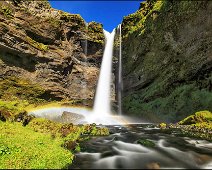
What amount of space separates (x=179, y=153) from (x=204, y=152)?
1.58 m

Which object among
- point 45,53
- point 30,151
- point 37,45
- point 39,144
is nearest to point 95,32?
point 45,53

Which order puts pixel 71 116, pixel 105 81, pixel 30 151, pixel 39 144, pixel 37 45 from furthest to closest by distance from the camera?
1. pixel 105 81
2. pixel 37 45
3. pixel 71 116
4. pixel 39 144
5. pixel 30 151

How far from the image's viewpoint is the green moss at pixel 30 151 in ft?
36.4

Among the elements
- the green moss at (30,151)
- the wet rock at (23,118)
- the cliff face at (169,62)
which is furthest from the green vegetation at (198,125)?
the wet rock at (23,118)

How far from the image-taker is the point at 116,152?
49.8 ft

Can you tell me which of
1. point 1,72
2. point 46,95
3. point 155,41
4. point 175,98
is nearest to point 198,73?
point 175,98

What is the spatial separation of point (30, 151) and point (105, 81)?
47.5 metres

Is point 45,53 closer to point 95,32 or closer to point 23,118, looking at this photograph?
point 95,32

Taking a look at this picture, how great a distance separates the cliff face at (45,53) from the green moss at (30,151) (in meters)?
30.6

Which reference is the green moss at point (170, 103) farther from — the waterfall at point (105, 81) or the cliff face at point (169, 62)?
the waterfall at point (105, 81)

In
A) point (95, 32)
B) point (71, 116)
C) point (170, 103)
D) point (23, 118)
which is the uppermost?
point (95, 32)

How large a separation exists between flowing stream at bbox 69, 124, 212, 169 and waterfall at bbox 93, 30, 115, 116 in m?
35.7

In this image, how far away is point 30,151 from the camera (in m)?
12.9

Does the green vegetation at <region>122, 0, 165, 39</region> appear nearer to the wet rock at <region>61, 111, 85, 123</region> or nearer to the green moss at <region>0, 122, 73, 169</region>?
the wet rock at <region>61, 111, 85, 123</region>
